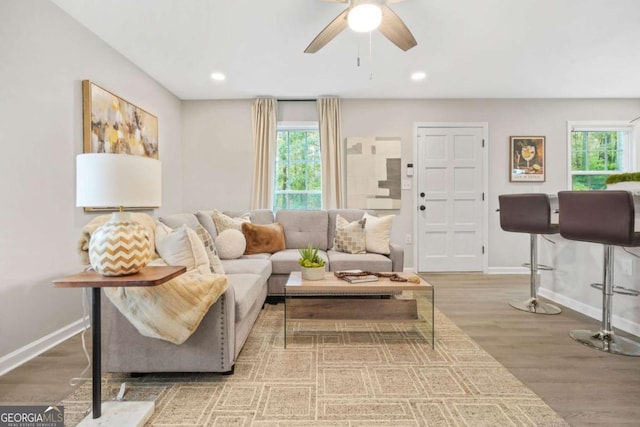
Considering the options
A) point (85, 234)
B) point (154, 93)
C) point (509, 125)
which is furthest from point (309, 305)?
point (509, 125)

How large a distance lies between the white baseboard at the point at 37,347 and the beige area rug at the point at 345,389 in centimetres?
61

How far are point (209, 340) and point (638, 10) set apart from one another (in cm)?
387

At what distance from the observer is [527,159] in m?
4.39

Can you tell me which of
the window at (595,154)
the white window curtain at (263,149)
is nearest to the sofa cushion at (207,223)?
the white window curtain at (263,149)

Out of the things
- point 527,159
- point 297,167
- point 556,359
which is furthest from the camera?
point 297,167

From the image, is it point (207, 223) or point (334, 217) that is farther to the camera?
point (334, 217)

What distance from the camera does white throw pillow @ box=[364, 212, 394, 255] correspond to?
129 inches

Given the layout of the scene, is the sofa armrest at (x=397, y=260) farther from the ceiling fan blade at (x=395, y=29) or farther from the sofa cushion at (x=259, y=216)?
the ceiling fan blade at (x=395, y=29)

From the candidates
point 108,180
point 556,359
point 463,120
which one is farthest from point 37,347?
point 463,120

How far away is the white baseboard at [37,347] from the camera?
1.85 meters

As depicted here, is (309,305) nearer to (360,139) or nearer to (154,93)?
(360,139)

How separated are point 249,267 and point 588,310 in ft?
9.91

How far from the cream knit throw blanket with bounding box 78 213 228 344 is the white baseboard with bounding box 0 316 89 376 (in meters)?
0.54

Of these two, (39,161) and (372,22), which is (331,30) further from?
(39,161)
